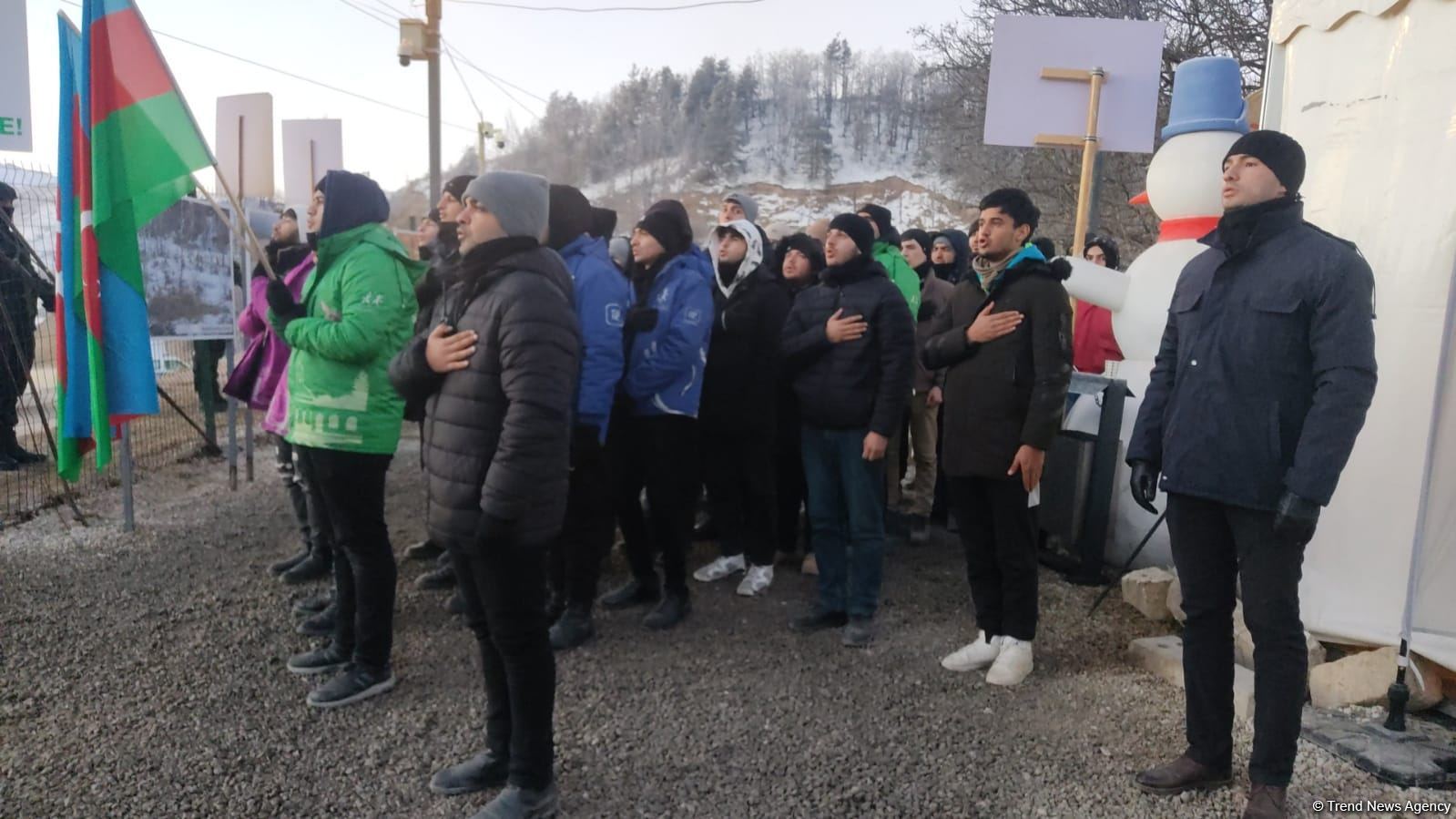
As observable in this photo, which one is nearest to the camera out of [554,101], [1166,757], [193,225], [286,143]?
[1166,757]

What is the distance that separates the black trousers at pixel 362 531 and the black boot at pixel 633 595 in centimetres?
121

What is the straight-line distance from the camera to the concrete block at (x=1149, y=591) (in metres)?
4.37

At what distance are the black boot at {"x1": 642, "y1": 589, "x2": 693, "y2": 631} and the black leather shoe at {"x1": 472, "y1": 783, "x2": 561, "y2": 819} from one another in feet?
5.16

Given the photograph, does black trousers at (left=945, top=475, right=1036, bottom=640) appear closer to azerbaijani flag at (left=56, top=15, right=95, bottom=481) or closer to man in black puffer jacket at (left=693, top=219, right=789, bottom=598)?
man in black puffer jacket at (left=693, top=219, right=789, bottom=598)

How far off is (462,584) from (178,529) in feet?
13.1

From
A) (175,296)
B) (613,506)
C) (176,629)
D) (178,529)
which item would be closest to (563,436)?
(613,506)

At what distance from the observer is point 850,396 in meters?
4.05

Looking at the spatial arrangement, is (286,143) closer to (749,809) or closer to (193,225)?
(193,225)

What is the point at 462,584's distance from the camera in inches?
103

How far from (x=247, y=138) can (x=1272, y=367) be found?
268 inches

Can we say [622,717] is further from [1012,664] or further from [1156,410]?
[1156,410]

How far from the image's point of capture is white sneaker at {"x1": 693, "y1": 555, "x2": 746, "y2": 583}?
16.5ft

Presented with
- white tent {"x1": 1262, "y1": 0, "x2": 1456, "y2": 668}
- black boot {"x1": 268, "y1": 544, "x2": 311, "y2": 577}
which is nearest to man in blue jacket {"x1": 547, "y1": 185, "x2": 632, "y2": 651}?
black boot {"x1": 268, "y1": 544, "x2": 311, "y2": 577}

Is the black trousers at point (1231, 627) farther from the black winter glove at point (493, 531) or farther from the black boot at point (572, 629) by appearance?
the black boot at point (572, 629)
